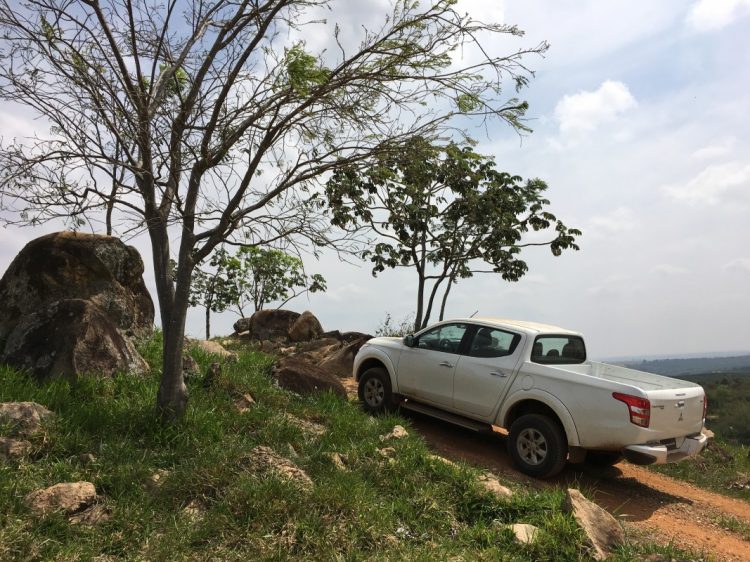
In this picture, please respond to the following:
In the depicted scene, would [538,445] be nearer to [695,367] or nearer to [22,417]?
[22,417]

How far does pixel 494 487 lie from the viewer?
17.7 feet

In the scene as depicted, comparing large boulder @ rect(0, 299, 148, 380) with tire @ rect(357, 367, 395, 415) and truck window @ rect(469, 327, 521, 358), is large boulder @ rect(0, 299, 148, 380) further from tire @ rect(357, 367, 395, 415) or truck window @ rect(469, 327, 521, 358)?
truck window @ rect(469, 327, 521, 358)

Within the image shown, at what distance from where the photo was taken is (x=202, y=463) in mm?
5086

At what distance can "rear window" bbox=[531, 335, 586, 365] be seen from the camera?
23.4ft

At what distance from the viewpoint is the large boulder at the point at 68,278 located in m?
8.51

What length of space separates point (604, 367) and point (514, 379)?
162 centimetres

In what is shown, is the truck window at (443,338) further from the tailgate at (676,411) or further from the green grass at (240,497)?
the tailgate at (676,411)

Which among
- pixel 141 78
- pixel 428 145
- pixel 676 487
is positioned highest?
pixel 141 78

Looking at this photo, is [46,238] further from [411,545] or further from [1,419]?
[411,545]

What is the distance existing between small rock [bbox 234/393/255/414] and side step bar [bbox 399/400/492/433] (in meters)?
2.21

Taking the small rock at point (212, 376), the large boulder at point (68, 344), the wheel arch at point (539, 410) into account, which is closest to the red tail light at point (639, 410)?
the wheel arch at point (539, 410)

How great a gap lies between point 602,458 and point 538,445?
4.26 feet

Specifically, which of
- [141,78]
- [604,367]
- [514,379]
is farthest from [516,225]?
[141,78]

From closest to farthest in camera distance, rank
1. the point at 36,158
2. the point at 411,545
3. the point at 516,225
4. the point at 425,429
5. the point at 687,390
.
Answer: the point at 411,545 → the point at 36,158 → the point at 687,390 → the point at 425,429 → the point at 516,225
